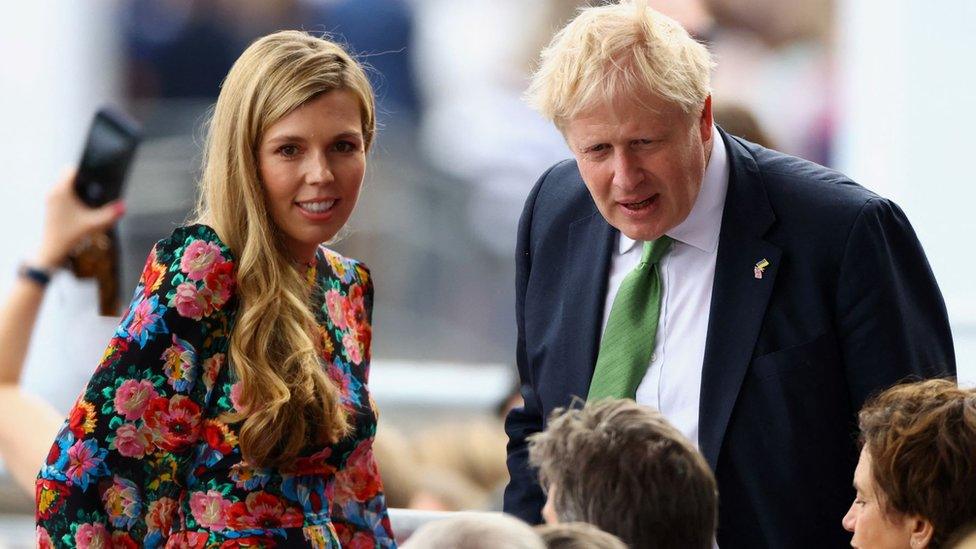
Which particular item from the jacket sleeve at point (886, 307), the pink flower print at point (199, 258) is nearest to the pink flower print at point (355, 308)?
the pink flower print at point (199, 258)

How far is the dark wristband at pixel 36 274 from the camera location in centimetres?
462

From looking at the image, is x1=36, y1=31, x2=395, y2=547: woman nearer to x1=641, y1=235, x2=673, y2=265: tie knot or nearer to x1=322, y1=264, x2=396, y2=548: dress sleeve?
x1=322, y1=264, x2=396, y2=548: dress sleeve

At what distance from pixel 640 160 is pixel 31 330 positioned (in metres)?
2.56

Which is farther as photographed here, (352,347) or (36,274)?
(36,274)

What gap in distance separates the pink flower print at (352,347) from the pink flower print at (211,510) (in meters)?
0.39

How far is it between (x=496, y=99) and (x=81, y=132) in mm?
1439

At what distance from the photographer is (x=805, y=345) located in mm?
2516

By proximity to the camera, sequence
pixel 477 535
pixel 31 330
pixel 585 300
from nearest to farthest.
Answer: pixel 477 535, pixel 585 300, pixel 31 330

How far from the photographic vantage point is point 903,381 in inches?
97.8

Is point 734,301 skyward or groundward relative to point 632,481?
skyward

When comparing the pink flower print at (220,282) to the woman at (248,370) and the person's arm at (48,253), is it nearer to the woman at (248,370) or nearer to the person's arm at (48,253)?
the woman at (248,370)

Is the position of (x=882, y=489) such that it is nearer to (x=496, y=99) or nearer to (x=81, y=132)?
(x=496, y=99)

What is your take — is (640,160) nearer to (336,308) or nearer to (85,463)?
(336,308)

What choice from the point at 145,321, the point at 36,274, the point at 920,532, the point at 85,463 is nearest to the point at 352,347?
the point at 145,321
